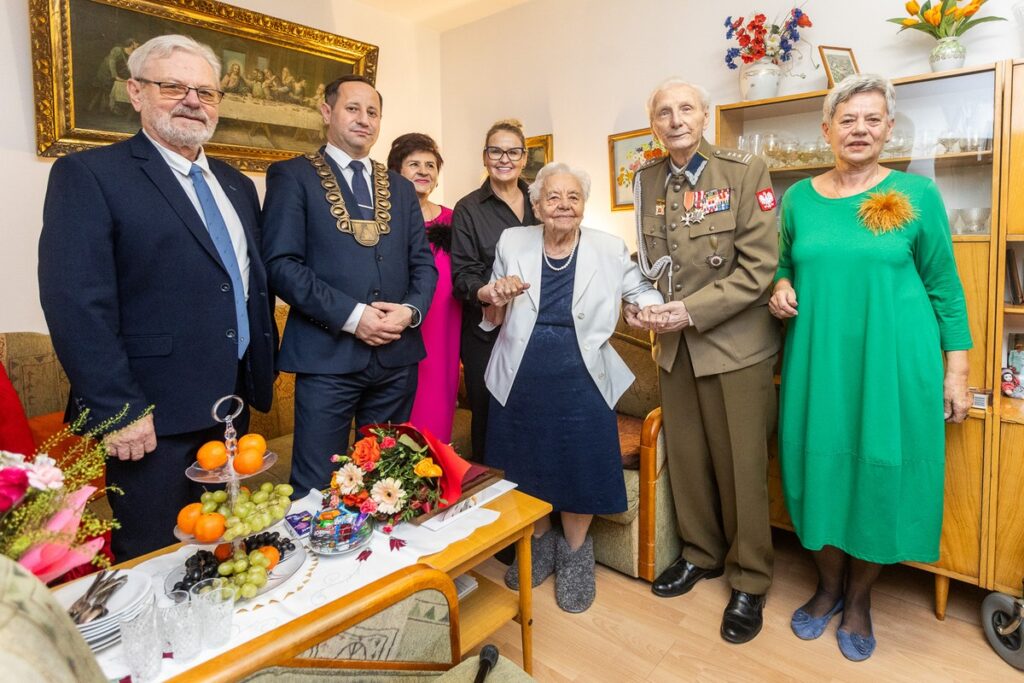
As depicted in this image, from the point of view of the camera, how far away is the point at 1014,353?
223cm

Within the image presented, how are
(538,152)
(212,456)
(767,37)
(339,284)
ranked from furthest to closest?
(538,152) → (767,37) → (339,284) → (212,456)

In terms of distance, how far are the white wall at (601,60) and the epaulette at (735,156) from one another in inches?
39.2

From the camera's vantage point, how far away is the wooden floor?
1.86 m

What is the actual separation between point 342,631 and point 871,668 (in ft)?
5.76

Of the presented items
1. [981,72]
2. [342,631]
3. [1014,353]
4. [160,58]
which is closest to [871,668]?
[1014,353]

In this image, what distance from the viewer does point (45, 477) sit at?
80 centimetres

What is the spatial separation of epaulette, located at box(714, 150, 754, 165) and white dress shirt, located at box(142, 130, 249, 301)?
61.2 inches

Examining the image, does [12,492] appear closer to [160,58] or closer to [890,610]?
[160,58]

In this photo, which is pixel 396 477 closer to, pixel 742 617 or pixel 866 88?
pixel 742 617

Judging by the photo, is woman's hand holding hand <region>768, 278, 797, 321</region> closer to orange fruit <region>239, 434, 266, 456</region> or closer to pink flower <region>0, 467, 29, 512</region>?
orange fruit <region>239, 434, 266, 456</region>

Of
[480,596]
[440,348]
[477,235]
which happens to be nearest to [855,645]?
[480,596]

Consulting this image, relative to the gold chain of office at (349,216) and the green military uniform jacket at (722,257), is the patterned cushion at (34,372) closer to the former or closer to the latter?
the gold chain of office at (349,216)

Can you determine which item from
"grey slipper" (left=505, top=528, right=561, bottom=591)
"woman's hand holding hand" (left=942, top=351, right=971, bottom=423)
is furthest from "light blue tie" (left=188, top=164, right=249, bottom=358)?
"woman's hand holding hand" (left=942, top=351, right=971, bottom=423)

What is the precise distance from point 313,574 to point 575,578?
117 centimetres
